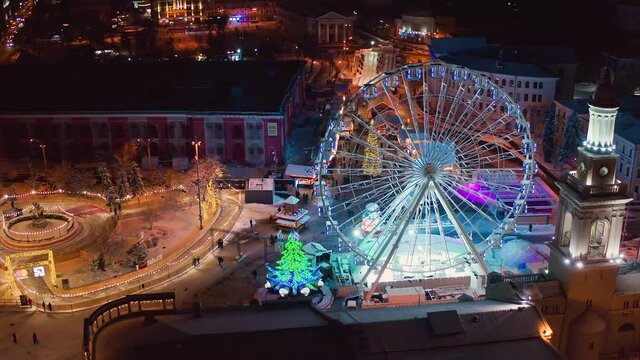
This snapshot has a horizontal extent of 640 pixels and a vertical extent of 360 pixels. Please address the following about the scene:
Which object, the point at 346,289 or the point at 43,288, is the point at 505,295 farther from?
the point at 43,288

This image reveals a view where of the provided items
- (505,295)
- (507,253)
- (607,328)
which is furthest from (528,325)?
(507,253)

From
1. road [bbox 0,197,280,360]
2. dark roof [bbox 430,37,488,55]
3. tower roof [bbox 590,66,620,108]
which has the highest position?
tower roof [bbox 590,66,620,108]

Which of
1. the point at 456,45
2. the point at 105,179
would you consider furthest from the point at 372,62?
the point at 105,179

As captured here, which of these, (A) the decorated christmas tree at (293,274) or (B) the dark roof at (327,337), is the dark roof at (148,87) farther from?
(B) the dark roof at (327,337)

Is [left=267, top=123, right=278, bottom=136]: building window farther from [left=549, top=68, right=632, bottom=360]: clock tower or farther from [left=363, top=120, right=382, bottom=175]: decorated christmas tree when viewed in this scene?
[left=549, top=68, right=632, bottom=360]: clock tower

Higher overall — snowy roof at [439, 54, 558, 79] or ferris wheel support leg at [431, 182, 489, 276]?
snowy roof at [439, 54, 558, 79]

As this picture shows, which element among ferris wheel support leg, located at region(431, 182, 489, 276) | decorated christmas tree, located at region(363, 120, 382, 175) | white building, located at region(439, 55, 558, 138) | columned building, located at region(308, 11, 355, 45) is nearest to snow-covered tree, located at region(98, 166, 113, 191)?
decorated christmas tree, located at region(363, 120, 382, 175)
